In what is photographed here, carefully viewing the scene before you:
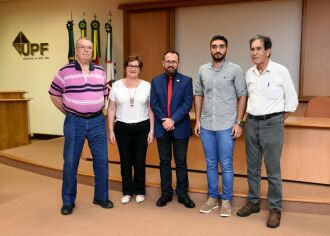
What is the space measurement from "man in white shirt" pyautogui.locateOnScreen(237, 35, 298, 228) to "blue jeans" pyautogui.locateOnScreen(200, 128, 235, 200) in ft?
0.54

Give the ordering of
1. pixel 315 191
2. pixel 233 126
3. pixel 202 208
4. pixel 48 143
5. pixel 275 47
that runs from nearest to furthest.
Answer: pixel 233 126, pixel 202 208, pixel 315 191, pixel 275 47, pixel 48 143

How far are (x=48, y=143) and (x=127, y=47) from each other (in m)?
2.02

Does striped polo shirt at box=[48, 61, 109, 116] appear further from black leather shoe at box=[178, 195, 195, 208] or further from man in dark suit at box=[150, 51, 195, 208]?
black leather shoe at box=[178, 195, 195, 208]

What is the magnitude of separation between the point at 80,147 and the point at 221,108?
123 centimetres

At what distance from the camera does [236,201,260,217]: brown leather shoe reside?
3.06 meters

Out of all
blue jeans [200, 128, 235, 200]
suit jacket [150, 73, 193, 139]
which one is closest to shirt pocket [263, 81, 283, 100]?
blue jeans [200, 128, 235, 200]

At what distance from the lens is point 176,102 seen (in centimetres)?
309

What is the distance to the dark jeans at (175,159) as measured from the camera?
3160mm

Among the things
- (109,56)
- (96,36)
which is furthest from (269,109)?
(96,36)

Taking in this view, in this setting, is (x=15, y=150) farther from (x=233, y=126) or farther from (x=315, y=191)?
(x=315, y=191)

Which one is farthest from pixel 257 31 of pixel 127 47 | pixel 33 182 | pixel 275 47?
pixel 33 182

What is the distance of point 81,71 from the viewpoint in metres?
3.03

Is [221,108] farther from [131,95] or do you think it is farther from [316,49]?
[316,49]

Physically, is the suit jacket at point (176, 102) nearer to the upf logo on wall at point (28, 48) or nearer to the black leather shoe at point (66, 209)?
the black leather shoe at point (66, 209)
